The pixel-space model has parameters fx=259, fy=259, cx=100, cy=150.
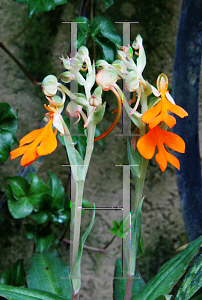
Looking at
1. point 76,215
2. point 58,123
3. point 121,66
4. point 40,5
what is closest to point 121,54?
point 121,66

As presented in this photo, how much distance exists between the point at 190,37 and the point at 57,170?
53 cm

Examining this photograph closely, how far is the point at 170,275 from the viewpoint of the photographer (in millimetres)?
452

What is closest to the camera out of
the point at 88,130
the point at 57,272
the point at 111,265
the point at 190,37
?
the point at 88,130

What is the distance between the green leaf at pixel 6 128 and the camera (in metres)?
0.64

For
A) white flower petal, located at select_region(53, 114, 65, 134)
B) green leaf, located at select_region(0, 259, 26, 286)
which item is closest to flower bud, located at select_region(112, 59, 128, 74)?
white flower petal, located at select_region(53, 114, 65, 134)

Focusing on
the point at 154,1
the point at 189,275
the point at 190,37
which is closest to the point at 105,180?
the point at 189,275

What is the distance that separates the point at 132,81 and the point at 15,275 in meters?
0.63

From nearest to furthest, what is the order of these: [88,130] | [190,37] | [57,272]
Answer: [88,130], [57,272], [190,37]

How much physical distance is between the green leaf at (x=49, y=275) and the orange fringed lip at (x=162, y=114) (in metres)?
0.36

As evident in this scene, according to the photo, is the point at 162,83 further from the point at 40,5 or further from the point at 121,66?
the point at 40,5

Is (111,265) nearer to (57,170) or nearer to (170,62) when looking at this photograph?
(57,170)

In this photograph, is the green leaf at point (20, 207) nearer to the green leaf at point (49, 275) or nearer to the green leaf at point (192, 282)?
the green leaf at point (49, 275)

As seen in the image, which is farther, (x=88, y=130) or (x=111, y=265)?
(x=111, y=265)

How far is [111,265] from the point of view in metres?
0.78
